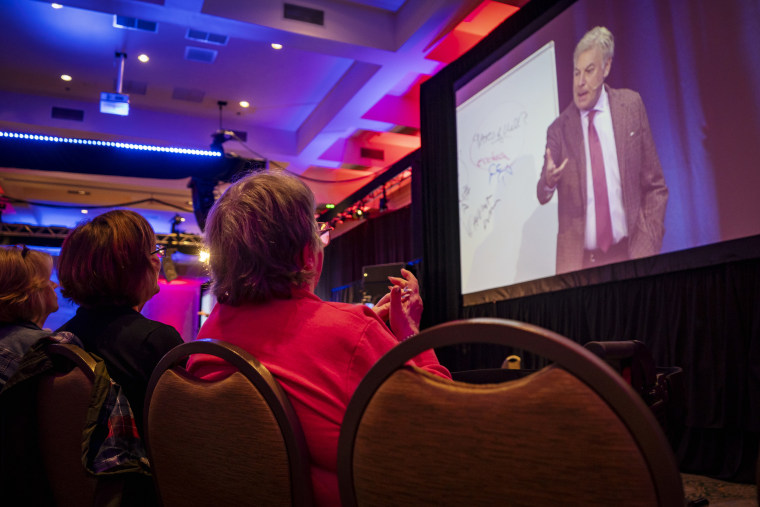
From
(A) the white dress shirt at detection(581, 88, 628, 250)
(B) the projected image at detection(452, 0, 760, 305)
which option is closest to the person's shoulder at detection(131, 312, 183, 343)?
(B) the projected image at detection(452, 0, 760, 305)

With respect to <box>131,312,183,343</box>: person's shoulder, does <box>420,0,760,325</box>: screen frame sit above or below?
above

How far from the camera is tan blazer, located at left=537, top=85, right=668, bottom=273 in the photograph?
10.0 feet

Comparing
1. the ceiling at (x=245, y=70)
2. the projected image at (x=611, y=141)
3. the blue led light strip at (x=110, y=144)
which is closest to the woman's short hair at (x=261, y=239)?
the projected image at (x=611, y=141)

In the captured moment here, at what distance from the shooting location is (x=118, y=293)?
5.03ft

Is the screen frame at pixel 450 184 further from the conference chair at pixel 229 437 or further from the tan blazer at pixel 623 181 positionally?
the conference chair at pixel 229 437

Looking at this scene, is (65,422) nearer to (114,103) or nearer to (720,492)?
(720,492)

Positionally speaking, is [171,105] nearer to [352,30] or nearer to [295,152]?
[295,152]

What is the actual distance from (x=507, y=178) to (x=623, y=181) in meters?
1.09

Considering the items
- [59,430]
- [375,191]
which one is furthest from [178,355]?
[375,191]

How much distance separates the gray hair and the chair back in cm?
336

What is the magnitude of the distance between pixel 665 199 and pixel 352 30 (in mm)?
3282

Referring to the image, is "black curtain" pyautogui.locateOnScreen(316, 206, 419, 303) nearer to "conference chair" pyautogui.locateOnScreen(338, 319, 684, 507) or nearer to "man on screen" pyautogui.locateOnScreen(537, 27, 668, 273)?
"man on screen" pyautogui.locateOnScreen(537, 27, 668, 273)

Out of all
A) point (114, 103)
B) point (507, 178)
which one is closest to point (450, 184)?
point (507, 178)

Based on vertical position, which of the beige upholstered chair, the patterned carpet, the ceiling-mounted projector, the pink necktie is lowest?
the patterned carpet
